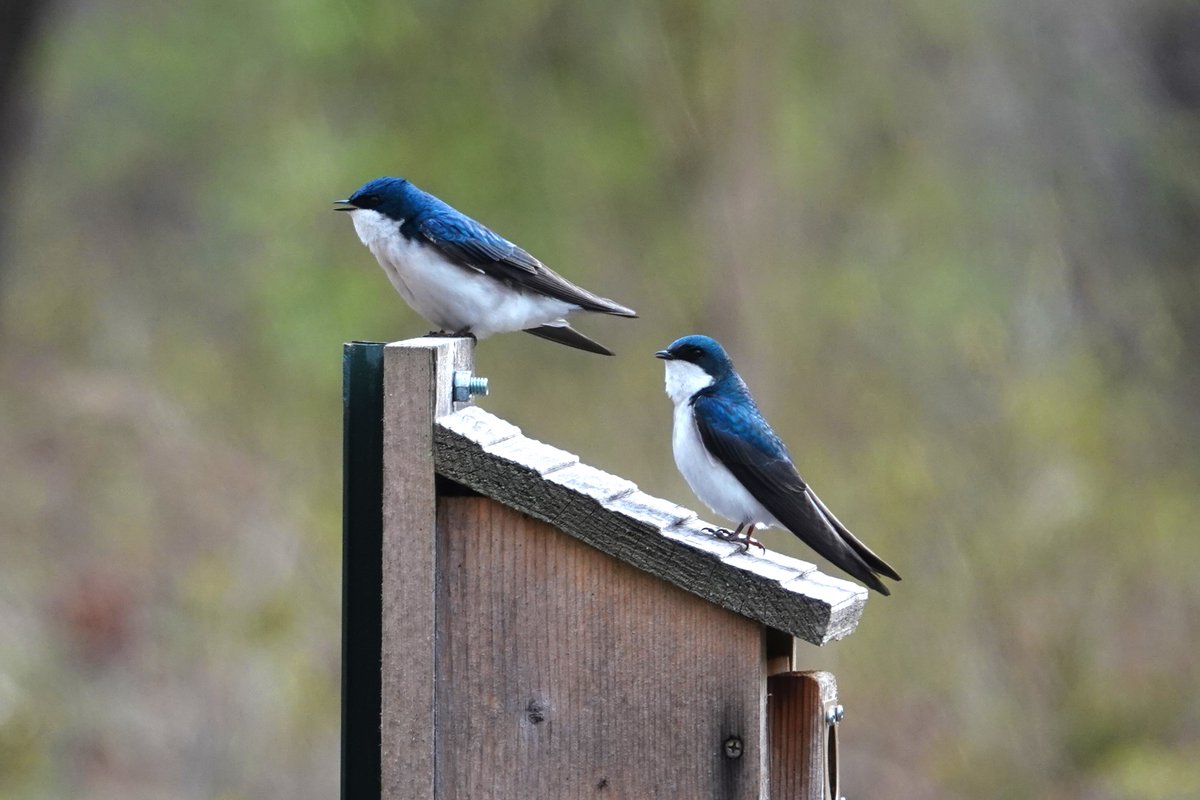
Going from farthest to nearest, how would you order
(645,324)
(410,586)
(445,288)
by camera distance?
(645,324) → (445,288) → (410,586)

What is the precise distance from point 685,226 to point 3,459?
12.8 feet

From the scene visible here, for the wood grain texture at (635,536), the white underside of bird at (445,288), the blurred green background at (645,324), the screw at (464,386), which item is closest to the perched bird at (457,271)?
the white underside of bird at (445,288)

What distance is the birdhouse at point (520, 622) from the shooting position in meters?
2.10

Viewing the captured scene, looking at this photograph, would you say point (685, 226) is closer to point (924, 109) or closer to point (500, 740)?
point (924, 109)

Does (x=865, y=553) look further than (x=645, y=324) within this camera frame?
No

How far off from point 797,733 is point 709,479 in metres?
0.71

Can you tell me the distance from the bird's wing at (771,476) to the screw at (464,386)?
69cm

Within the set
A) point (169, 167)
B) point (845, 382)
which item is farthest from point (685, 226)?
point (169, 167)

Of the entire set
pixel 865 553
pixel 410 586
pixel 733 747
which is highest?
pixel 865 553

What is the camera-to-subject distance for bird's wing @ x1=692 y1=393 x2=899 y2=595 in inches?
101

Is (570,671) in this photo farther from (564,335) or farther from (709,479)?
(564,335)

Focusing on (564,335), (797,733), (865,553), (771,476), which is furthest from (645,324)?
(797,733)

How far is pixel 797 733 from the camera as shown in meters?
2.31

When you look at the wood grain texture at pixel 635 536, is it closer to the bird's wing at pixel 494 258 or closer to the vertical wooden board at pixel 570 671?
the vertical wooden board at pixel 570 671
